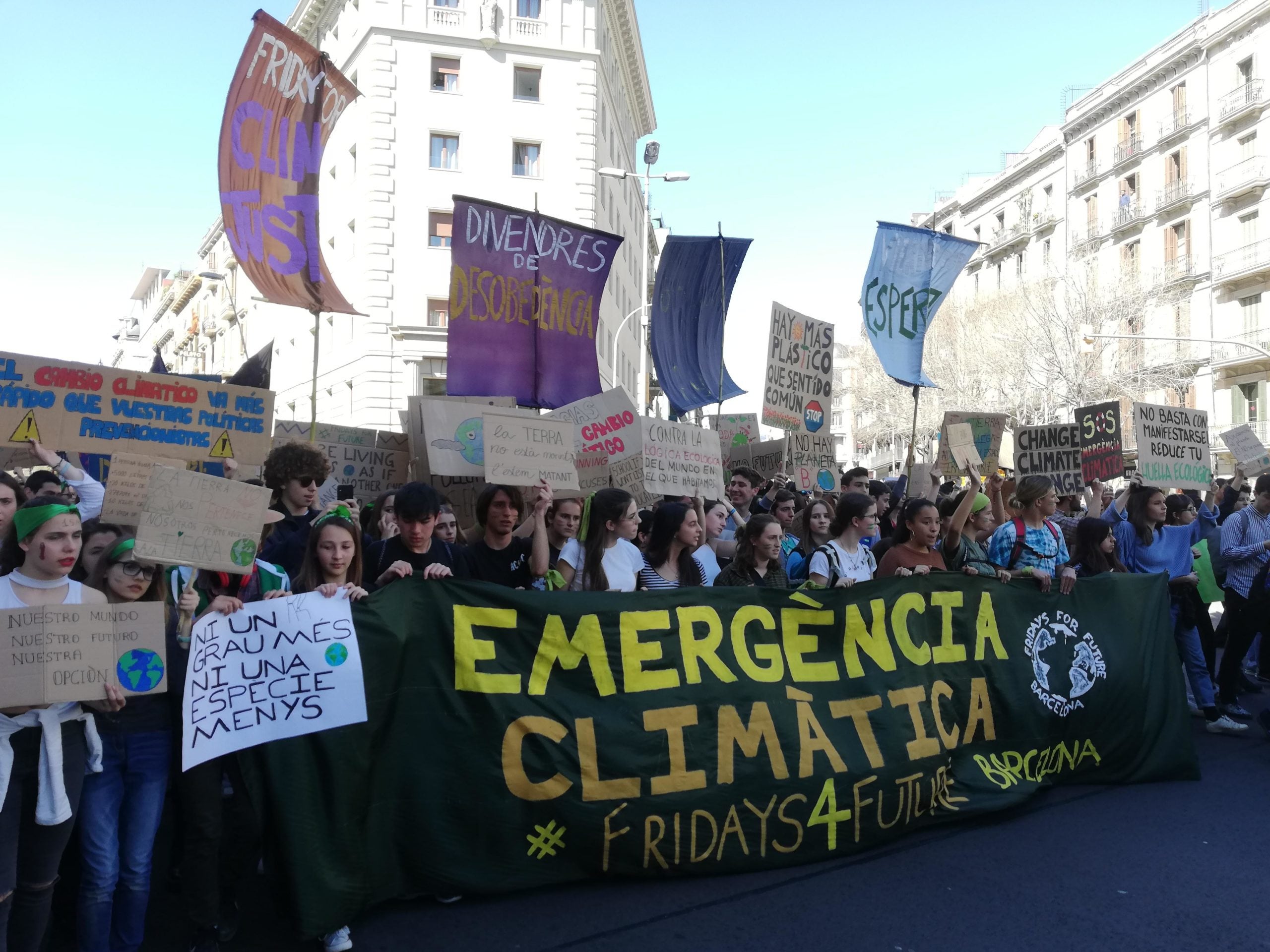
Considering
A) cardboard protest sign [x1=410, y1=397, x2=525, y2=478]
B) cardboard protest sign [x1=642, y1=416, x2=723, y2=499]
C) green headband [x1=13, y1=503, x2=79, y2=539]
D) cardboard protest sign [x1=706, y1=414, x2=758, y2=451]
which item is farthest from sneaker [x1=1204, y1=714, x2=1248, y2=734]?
green headband [x1=13, y1=503, x2=79, y2=539]

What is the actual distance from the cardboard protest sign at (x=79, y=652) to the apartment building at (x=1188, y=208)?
3603 cm

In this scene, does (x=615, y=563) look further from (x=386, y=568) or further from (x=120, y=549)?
(x=120, y=549)

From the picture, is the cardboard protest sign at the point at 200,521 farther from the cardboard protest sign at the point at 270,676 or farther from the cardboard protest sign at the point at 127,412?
the cardboard protest sign at the point at 127,412

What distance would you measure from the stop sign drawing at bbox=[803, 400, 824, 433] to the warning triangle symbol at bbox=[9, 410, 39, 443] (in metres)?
6.68

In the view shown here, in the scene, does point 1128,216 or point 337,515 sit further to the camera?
point 1128,216

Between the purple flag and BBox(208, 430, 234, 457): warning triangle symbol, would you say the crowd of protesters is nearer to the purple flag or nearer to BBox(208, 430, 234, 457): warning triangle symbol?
BBox(208, 430, 234, 457): warning triangle symbol

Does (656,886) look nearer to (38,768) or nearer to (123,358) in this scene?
(38,768)

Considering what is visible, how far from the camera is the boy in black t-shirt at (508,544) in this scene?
5.02 metres

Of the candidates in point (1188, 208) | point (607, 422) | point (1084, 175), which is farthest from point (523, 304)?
point (1084, 175)

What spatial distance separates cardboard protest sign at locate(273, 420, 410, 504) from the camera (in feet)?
23.9

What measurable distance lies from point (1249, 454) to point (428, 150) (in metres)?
24.7

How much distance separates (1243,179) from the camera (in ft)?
119

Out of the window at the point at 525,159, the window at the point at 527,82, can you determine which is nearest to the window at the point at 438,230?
the window at the point at 525,159

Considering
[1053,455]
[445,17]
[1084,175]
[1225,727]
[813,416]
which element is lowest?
[1225,727]
